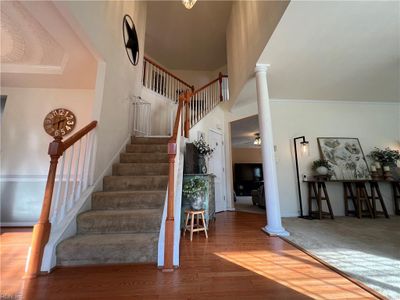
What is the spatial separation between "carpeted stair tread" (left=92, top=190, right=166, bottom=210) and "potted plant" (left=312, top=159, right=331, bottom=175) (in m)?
3.55

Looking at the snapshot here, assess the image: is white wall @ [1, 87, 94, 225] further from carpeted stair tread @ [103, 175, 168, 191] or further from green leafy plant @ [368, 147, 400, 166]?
green leafy plant @ [368, 147, 400, 166]

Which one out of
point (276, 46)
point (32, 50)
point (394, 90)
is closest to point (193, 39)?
point (276, 46)

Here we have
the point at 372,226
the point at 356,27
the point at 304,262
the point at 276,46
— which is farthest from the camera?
the point at 372,226

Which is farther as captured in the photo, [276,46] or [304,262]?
[276,46]

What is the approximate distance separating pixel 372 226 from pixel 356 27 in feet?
10.5

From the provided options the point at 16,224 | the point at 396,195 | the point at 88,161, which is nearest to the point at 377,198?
the point at 396,195

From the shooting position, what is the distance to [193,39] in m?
6.28

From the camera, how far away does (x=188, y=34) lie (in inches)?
239

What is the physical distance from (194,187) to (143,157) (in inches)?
46.1

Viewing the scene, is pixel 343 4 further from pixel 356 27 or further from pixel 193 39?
pixel 193 39

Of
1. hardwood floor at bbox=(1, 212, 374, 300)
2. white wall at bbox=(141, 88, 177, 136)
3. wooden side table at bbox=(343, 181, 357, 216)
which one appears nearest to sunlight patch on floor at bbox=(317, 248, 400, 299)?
hardwood floor at bbox=(1, 212, 374, 300)

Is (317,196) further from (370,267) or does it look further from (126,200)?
(126,200)

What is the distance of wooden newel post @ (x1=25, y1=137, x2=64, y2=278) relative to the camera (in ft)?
5.12

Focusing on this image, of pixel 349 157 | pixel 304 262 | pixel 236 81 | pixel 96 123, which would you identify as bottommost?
pixel 304 262
